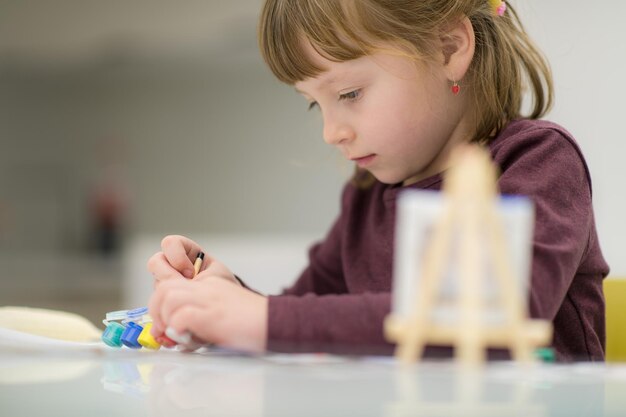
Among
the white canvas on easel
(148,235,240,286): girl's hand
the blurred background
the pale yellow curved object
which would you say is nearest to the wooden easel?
the white canvas on easel

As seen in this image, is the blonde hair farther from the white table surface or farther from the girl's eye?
the white table surface

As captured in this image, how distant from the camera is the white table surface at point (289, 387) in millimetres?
446

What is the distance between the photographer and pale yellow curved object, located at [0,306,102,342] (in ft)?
3.15

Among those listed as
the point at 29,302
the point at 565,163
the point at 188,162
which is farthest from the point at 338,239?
the point at 188,162

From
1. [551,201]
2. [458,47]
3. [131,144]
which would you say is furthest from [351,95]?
[131,144]

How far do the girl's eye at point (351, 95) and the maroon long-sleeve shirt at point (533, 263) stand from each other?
152 millimetres

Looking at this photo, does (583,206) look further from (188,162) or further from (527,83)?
(188,162)

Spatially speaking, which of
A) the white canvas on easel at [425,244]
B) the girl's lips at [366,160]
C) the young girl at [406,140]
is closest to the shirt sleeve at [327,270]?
the young girl at [406,140]

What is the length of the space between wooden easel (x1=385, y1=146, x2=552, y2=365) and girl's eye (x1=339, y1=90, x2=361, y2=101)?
447mm

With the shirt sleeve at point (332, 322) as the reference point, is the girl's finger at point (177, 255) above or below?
above

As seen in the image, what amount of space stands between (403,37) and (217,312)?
1.30 feet

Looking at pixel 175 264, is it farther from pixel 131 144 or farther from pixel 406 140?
pixel 131 144

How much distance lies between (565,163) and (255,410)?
42 centimetres

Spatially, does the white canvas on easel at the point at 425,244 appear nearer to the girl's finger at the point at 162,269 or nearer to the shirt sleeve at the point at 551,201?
the shirt sleeve at the point at 551,201
